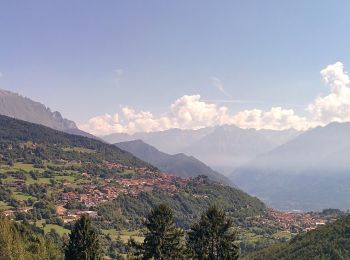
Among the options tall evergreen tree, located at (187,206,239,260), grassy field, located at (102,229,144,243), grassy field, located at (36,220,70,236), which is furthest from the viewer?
grassy field, located at (102,229,144,243)

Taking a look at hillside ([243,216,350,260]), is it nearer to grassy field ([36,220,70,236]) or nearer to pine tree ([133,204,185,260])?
grassy field ([36,220,70,236])

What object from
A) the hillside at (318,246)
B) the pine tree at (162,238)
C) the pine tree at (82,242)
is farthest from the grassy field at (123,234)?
the pine tree at (162,238)

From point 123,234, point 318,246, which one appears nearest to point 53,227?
point 123,234

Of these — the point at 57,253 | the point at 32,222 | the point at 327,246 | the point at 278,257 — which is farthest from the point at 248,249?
the point at 57,253

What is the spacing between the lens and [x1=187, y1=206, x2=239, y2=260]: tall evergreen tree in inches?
1647

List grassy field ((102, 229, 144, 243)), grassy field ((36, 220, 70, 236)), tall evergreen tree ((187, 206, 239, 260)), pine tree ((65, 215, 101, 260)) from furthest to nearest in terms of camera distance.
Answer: grassy field ((102, 229, 144, 243)), grassy field ((36, 220, 70, 236)), pine tree ((65, 215, 101, 260)), tall evergreen tree ((187, 206, 239, 260))

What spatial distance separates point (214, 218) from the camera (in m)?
42.6

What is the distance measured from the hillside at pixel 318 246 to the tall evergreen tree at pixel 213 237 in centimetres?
9128

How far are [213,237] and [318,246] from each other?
101 metres

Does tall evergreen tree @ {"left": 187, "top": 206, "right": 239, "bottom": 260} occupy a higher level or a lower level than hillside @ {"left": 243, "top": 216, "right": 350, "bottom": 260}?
higher

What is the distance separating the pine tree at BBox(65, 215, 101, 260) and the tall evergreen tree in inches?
405

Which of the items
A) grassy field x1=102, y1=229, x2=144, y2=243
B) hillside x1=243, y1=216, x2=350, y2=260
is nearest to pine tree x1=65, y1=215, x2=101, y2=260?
hillside x1=243, y1=216, x2=350, y2=260

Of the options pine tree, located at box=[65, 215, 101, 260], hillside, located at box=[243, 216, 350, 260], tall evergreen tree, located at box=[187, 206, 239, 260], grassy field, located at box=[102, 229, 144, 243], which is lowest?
grassy field, located at box=[102, 229, 144, 243]

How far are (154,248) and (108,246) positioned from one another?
134497 mm
